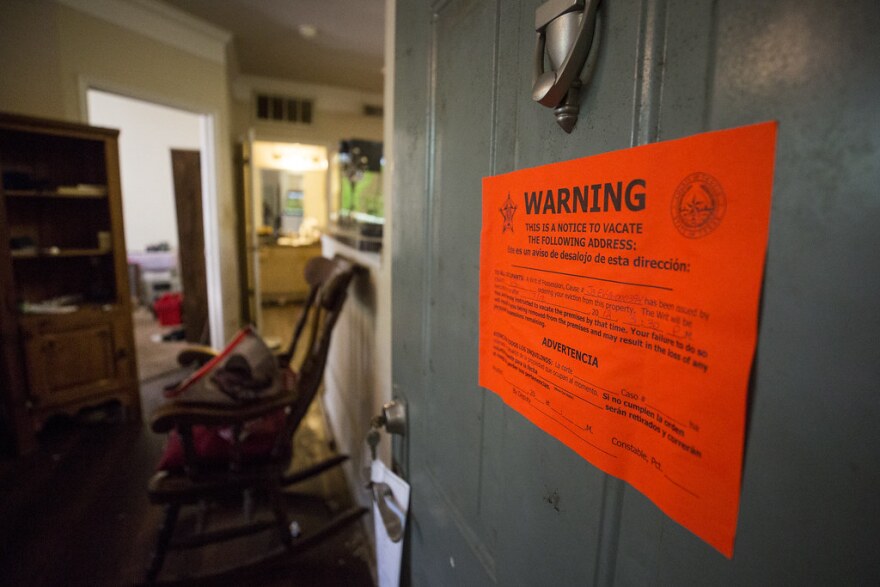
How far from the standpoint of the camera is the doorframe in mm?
3445

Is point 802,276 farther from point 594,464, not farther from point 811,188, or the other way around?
point 594,464

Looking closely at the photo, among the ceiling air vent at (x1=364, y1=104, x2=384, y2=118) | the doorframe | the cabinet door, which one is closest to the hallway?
the cabinet door

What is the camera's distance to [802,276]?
0.83ft

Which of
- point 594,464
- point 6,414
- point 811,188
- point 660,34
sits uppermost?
point 660,34

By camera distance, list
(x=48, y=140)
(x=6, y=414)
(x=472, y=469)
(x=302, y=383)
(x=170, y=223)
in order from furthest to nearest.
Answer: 1. (x=170, y=223)
2. (x=48, y=140)
3. (x=6, y=414)
4. (x=302, y=383)
5. (x=472, y=469)

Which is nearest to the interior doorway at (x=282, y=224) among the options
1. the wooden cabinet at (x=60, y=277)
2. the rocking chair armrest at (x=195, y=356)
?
the wooden cabinet at (x=60, y=277)

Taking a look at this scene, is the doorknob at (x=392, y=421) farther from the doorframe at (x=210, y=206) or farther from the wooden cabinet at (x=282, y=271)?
the wooden cabinet at (x=282, y=271)

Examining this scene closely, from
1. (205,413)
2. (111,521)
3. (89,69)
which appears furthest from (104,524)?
(89,69)

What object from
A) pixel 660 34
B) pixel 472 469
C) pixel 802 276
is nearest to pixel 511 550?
pixel 472 469

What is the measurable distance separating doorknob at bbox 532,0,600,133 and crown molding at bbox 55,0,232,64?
372 centimetres

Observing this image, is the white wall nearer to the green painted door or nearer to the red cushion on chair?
the red cushion on chair

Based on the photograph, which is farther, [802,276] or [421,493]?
[421,493]

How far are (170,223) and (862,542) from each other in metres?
8.03

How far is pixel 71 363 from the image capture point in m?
2.54
